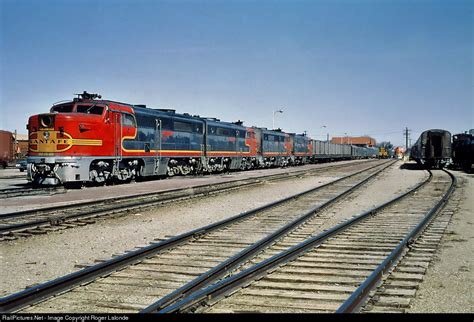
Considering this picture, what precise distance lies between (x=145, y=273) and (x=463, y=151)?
115ft

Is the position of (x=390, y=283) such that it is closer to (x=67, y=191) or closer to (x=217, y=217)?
(x=217, y=217)

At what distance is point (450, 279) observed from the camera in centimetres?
584

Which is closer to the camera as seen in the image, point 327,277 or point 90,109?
point 327,277

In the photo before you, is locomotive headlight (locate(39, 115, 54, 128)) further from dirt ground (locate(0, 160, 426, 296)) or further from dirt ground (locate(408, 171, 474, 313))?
dirt ground (locate(408, 171, 474, 313))

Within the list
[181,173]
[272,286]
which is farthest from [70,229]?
[181,173]

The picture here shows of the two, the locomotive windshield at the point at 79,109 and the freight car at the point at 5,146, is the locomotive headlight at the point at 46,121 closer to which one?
Answer: the locomotive windshield at the point at 79,109

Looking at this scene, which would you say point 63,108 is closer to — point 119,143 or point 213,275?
point 119,143

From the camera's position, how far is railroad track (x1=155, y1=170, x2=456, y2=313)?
4.73 m

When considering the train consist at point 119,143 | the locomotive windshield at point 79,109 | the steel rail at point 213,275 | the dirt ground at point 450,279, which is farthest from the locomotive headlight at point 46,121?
the dirt ground at point 450,279

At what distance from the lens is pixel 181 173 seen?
26.6 metres

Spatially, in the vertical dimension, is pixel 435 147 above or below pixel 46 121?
below

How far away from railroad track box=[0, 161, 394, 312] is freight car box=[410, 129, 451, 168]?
103 feet

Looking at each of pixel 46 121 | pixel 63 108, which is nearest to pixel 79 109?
pixel 63 108

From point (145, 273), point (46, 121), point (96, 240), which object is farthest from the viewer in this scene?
point (46, 121)
